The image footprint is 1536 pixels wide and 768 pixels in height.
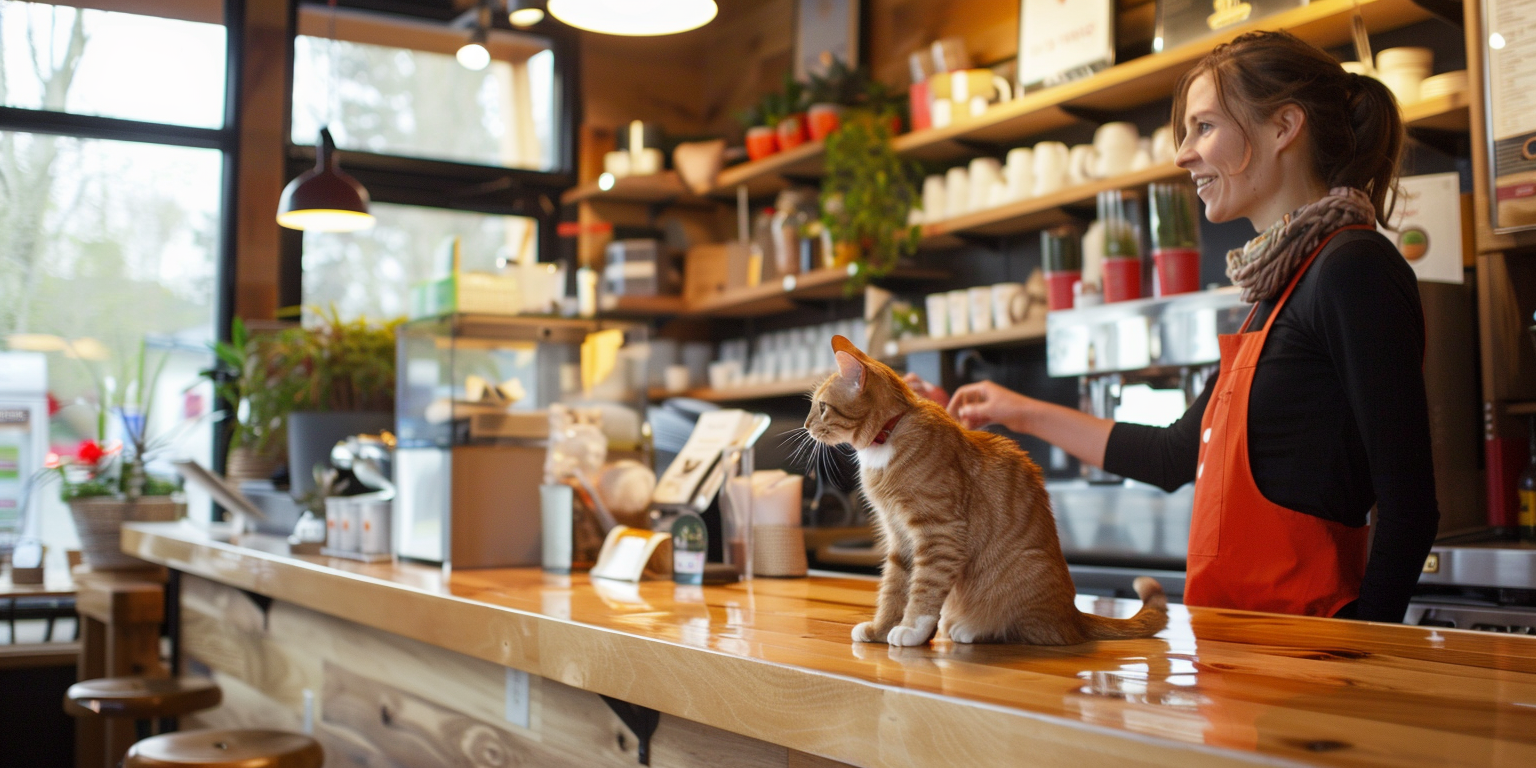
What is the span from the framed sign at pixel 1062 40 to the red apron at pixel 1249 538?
2.17 meters

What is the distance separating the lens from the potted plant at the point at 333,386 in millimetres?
3227

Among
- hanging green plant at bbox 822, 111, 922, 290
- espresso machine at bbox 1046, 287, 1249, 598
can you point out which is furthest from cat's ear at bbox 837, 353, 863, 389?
hanging green plant at bbox 822, 111, 922, 290

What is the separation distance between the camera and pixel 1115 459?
1.77m

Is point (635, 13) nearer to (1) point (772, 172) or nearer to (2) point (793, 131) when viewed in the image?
(2) point (793, 131)

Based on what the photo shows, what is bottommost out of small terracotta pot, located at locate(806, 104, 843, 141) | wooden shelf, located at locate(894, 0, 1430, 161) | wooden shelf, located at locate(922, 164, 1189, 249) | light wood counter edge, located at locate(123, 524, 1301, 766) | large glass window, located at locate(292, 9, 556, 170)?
light wood counter edge, located at locate(123, 524, 1301, 766)

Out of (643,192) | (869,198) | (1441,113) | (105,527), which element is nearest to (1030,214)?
(869,198)

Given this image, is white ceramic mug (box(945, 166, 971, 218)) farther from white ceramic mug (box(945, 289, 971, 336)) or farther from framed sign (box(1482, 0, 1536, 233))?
framed sign (box(1482, 0, 1536, 233))

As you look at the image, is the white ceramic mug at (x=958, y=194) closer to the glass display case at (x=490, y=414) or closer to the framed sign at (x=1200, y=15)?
the framed sign at (x=1200, y=15)

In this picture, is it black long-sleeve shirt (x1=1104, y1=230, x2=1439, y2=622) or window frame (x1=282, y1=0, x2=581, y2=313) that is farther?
window frame (x1=282, y1=0, x2=581, y2=313)

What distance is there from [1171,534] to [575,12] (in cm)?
177

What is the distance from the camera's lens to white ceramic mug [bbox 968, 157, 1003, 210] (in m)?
3.81

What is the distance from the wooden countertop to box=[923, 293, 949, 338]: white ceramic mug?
2.30 m

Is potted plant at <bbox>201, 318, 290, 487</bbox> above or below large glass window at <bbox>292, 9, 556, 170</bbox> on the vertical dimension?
below

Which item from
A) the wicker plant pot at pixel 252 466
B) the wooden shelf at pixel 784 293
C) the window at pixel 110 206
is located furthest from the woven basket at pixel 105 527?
the wooden shelf at pixel 784 293
